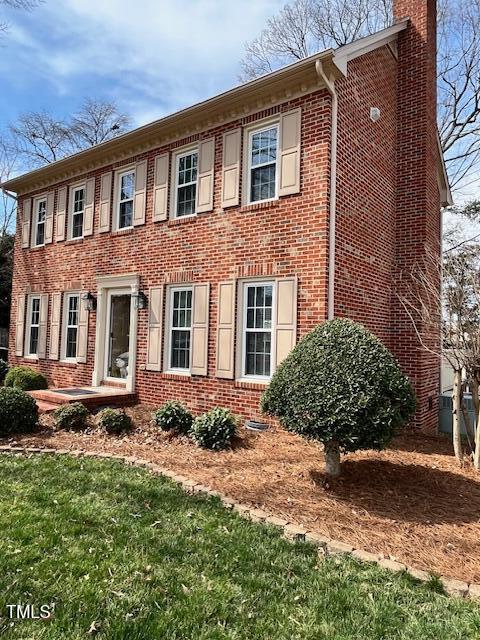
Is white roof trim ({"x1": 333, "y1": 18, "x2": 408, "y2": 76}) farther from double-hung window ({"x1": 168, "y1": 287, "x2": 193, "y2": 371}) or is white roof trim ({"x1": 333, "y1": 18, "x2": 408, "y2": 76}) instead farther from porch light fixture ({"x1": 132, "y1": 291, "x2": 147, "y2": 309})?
porch light fixture ({"x1": 132, "y1": 291, "x2": 147, "y2": 309})

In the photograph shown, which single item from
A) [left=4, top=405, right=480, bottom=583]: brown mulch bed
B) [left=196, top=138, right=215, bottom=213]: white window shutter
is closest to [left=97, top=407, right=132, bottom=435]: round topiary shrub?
[left=4, top=405, right=480, bottom=583]: brown mulch bed

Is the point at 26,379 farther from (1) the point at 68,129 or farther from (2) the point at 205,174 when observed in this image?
(1) the point at 68,129

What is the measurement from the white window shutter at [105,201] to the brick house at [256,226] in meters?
0.05

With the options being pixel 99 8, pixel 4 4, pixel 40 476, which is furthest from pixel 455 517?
pixel 4 4

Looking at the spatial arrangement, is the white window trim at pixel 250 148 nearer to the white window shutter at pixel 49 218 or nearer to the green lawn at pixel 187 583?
the green lawn at pixel 187 583

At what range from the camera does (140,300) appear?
381 inches

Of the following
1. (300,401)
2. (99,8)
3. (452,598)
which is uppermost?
(99,8)

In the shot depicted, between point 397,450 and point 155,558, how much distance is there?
182 inches

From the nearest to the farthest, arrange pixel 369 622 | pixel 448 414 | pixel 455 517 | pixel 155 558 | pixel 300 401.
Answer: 1. pixel 369 622
2. pixel 155 558
3. pixel 455 517
4. pixel 300 401
5. pixel 448 414

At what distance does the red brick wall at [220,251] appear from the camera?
23.6 feet

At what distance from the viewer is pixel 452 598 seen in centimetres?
292

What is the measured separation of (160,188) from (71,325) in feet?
14.8

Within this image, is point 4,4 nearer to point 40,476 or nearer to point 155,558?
point 40,476

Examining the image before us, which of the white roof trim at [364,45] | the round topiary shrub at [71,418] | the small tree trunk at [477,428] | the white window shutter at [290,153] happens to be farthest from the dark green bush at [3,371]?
the small tree trunk at [477,428]
